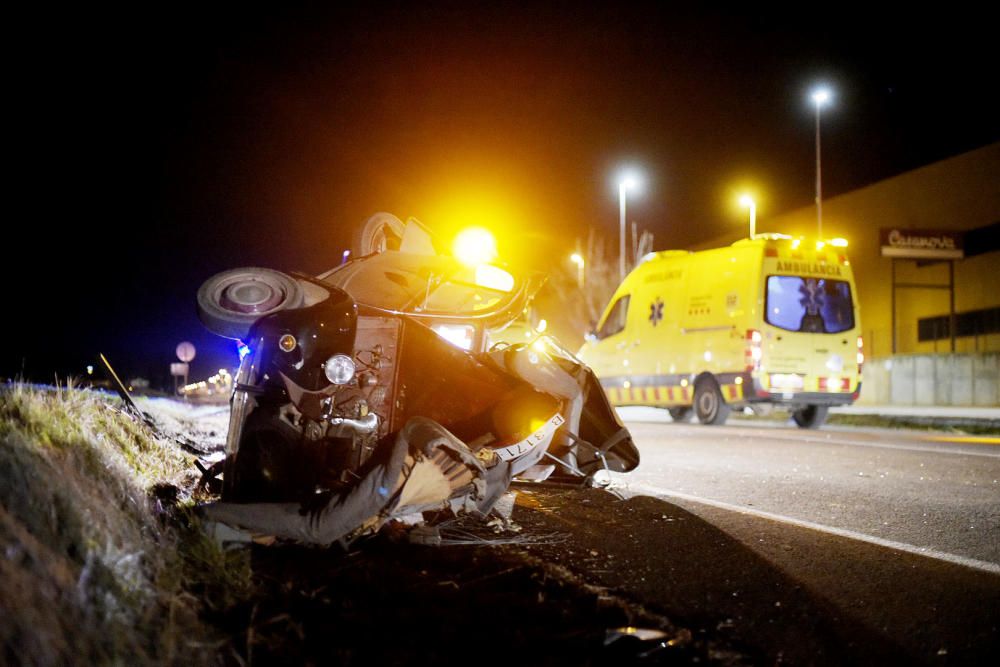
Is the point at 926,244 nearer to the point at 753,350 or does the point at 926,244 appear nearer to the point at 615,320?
the point at 615,320

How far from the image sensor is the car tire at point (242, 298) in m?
3.83

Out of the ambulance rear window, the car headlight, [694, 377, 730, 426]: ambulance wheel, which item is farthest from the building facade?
the car headlight

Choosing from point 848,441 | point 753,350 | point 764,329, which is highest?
point 764,329

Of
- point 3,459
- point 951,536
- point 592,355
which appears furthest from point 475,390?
point 592,355

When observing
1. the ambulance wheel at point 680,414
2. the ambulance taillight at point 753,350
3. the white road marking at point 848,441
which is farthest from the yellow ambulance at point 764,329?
the white road marking at point 848,441

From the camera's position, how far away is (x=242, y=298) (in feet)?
12.7

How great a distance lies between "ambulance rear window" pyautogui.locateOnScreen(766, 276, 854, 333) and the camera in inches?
504

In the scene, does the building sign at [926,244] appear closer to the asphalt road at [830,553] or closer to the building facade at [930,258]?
the building facade at [930,258]

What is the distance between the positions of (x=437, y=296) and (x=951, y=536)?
318cm

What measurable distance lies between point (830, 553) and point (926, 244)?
26699 mm

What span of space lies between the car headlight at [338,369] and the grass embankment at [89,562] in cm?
89

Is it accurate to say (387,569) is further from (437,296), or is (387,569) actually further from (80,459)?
(437,296)

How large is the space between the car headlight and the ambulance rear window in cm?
1021

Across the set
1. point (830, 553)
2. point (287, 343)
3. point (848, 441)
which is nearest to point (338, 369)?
point (287, 343)
